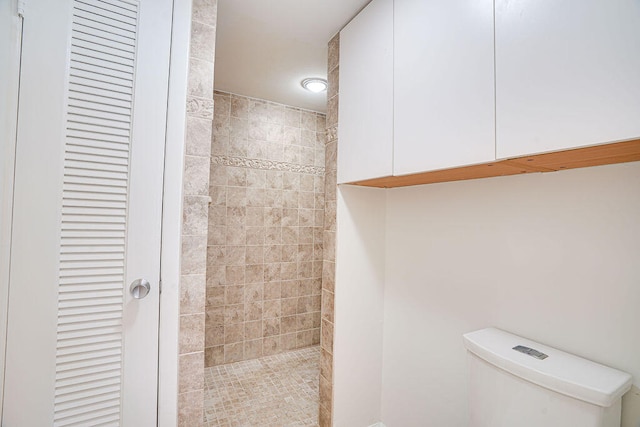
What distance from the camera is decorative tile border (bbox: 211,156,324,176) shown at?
8.31 feet

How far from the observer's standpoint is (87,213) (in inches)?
40.8

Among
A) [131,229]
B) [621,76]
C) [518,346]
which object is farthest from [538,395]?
[131,229]

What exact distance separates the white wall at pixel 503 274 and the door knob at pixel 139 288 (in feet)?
3.11

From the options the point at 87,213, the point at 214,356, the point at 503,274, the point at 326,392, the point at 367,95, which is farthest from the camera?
the point at 214,356

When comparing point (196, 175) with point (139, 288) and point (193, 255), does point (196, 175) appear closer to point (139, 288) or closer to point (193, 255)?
point (193, 255)

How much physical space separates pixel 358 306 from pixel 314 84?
69.6 inches

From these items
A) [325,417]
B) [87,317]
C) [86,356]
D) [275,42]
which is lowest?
[325,417]

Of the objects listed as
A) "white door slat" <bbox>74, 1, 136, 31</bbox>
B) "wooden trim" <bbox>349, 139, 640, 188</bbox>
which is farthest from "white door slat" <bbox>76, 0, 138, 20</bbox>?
"wooden trim" <bbox>349, 139, 640, 188</bbox>

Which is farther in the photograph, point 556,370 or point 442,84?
point 442,84

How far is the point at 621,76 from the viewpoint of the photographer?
0.62 metres

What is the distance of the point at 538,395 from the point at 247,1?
1985 mm

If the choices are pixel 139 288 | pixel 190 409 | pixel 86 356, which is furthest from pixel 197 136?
pixel 190 409

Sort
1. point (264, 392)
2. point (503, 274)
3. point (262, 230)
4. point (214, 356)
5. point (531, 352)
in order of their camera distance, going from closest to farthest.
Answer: point (531, 352), point (503, 274), point (264, 392), point (214, 356), point (262, 230)

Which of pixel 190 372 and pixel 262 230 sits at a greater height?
pixel 262 230
